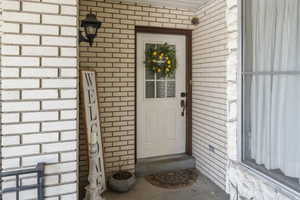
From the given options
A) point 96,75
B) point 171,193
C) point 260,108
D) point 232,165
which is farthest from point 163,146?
point 260,108

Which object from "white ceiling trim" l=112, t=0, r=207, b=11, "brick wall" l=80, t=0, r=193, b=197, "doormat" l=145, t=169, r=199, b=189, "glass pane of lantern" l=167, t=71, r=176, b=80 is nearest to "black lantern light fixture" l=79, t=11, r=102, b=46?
"brick wall" l=80, t=0, r=193, b=197

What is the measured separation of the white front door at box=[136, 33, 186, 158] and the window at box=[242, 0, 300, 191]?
2237 millimetres

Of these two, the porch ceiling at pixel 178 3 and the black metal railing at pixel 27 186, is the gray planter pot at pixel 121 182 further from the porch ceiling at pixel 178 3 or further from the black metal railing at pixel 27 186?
the porch ceiling at pixel 178 3

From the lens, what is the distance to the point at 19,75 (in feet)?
4.31

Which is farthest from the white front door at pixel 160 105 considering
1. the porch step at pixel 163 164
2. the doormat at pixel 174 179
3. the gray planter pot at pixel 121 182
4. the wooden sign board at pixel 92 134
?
the wooden sign board at pixel 92 134

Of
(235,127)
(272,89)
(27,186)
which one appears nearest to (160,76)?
(235,127)

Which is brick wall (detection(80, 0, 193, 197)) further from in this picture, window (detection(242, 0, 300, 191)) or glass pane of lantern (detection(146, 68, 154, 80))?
window (detection(242, 0, 300, 191))

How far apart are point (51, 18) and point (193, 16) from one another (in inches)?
108

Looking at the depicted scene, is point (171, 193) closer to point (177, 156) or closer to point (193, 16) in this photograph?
point (177, 156)

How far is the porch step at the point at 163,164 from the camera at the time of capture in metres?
3.29

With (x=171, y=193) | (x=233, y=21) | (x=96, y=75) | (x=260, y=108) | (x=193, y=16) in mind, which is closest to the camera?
(x=260, y=108)

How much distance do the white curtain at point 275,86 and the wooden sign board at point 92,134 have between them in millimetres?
1767

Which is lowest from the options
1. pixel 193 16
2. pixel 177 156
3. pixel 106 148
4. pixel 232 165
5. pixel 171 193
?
pixel 171 193

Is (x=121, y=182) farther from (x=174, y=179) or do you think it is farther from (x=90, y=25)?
(x=90, y=25)
